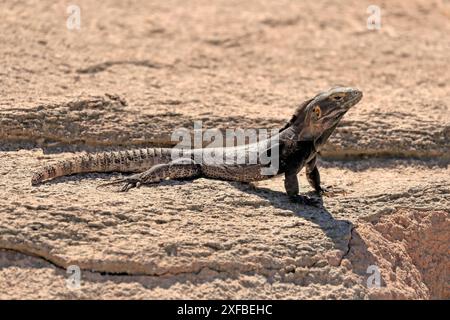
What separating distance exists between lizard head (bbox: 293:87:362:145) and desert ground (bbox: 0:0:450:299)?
0.76 m

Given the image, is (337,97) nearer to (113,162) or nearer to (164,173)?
(164,173)

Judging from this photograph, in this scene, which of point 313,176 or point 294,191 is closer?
point 294,191

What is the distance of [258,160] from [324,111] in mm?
924

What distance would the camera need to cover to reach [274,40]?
14078 mm

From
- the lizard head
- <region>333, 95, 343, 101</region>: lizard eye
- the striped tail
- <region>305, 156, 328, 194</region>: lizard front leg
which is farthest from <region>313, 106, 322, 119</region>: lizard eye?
the striped tail

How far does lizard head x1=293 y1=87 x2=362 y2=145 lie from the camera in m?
8.21

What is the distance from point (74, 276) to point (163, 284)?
821 millimetres

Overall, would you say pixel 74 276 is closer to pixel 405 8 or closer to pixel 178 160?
pixel 178 160

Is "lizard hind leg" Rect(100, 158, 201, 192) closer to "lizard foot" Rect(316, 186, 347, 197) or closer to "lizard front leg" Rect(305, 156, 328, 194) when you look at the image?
"lizard front leg" Rect(305, 156, 328, 194)

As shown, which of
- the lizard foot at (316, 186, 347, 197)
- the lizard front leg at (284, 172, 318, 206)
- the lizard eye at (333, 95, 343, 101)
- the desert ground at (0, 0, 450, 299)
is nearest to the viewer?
the desert ground at (0, 0, 450, 299)

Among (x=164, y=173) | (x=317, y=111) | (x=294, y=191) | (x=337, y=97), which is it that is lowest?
(x=294, y=191)

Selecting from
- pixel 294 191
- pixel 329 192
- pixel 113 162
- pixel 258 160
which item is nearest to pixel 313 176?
pixel 329 192

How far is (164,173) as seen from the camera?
8.53m
